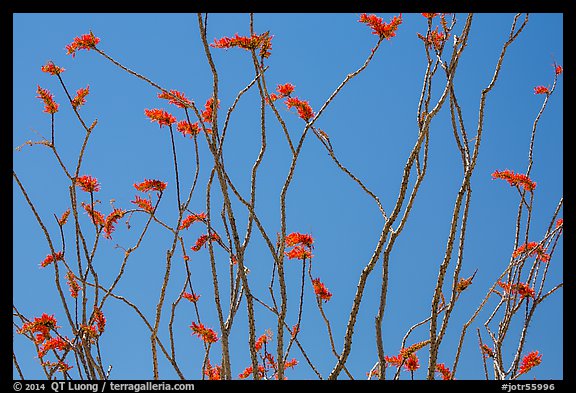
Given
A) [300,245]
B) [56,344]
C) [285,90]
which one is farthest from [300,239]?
[56,344]

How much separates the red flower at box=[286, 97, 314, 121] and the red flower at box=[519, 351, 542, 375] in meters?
1.72

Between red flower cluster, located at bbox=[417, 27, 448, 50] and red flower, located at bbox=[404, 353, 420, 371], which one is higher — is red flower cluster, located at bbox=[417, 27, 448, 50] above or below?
above

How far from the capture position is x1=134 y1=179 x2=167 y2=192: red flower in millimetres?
3424

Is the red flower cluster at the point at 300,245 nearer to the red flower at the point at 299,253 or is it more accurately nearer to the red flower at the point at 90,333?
the red flower at the point at 299,253

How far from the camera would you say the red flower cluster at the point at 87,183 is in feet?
11.5

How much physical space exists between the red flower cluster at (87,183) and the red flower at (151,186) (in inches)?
10.3

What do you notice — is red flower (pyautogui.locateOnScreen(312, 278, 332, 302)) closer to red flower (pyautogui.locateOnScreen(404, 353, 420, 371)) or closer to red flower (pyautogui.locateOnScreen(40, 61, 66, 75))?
red flower (pyautogui.locateOnScreen(404, 353, 420, 371))

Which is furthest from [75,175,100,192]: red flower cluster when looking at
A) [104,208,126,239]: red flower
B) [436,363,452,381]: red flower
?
[436,363,452,381]: red flower

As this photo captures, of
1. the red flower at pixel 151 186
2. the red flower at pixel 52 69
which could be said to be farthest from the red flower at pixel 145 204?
the red flower at pixel 52 69

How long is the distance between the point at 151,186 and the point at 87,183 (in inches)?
14.8

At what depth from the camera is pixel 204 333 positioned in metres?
3.16
